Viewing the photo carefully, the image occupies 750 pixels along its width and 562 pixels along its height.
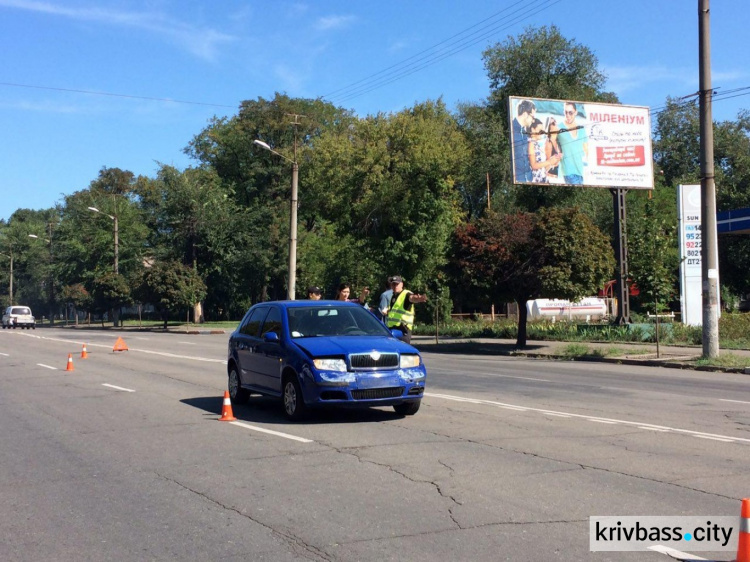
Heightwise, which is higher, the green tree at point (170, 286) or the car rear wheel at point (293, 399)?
the green tree at point (170, 286)

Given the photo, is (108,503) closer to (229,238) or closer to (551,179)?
(551,179)

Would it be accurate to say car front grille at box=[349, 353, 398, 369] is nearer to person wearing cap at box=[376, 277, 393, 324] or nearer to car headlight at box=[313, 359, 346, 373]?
car headlight at box=[313, 359, 346, 373]

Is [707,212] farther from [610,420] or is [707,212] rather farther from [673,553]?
[673,553]

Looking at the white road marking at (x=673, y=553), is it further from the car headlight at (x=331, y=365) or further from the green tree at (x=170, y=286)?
the green tree at (x=170, y=286)

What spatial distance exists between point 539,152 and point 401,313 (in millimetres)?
18545

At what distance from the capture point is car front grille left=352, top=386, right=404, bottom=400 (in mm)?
9820

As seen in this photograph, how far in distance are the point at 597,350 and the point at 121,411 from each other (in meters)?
16.6

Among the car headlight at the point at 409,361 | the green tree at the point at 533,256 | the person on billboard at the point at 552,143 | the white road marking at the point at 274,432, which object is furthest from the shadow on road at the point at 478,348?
the white road marking at the point at 274,432

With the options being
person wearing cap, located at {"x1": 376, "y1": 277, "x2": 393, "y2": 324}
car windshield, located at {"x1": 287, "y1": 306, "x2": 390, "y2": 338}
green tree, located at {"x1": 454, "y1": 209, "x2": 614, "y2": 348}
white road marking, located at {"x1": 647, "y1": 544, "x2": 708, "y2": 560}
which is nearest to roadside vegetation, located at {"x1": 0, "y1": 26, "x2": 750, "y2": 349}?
green tree, located at {"x1": 454, "y1": 209, "x2": 614, "y2": 348}

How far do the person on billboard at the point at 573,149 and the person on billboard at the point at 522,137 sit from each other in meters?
1.34

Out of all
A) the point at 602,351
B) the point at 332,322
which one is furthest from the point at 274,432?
the point at 602,351

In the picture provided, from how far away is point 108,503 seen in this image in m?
6.62

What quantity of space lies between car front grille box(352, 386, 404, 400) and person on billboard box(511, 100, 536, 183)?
829 inches

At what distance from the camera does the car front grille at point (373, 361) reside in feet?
32.4
